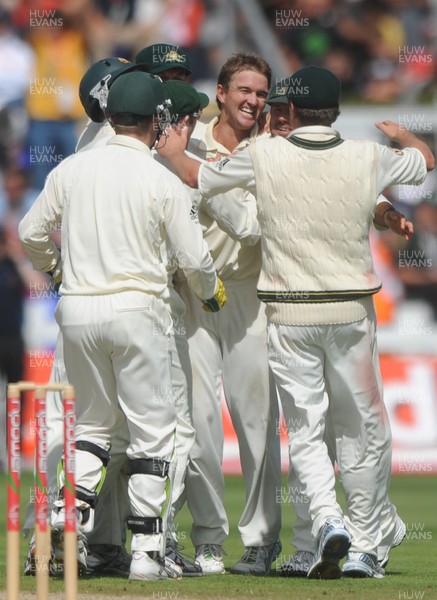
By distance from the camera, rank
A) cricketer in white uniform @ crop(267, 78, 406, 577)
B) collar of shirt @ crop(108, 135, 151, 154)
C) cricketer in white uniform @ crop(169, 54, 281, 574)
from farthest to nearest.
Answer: cricketer in white uniform @ crop(169, 54, 281, 574), cricketer in white uniform @ crop(267, 78, 406, 577), collar of shirt @ crop(108, 135, 151, 154)

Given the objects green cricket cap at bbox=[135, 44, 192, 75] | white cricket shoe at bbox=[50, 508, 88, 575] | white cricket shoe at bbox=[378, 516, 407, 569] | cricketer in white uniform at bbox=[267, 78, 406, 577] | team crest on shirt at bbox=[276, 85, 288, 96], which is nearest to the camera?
white cricket shoe at bbox=[50, 508, 88, 575]

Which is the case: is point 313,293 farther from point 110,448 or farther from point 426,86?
point 426,86

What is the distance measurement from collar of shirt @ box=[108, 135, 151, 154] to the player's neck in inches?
36.8

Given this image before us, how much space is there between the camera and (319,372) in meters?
6.07

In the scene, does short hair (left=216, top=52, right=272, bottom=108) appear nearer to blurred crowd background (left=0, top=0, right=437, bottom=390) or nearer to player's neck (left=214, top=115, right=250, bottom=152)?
player's neck (left=214, top=115, right=250, bottom=152)

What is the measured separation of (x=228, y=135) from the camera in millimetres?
6770

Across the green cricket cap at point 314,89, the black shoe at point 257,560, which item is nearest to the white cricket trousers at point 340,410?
the black shoe at point 257,560

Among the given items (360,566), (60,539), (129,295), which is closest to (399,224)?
(129,295)

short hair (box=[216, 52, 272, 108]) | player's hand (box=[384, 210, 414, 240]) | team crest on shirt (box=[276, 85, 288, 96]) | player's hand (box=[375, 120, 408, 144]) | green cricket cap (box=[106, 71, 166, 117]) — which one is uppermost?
short hair (box=[216, 52, 272, 108])

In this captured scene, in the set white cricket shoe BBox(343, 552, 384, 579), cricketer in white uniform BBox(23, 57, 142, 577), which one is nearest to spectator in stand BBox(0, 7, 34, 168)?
cricketer in white uniform BBox(23, 57, 142, 577)

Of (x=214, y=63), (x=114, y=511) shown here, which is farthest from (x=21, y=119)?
(x=114, y=511)

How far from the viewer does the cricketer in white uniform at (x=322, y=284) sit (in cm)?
598

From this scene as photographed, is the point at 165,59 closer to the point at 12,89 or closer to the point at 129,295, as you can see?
the point at 129,295

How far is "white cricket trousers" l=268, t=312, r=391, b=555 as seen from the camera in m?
6.00
